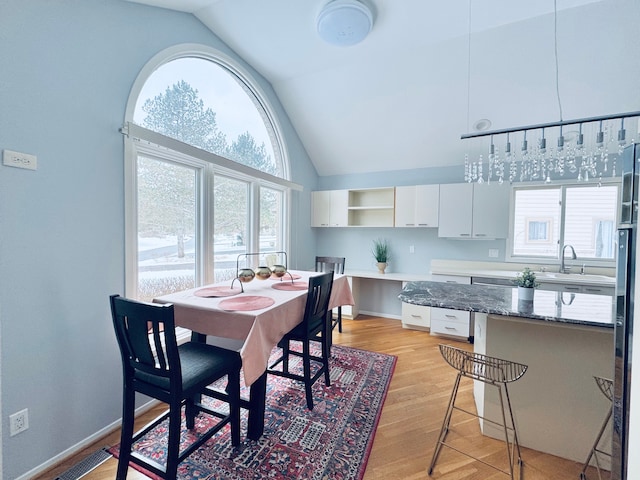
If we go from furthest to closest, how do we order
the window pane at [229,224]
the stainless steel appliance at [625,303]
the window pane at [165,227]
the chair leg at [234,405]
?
the window pane at [229,224]
the window pane at [165,227]
the chair leg at [234,405]
the stainless steel appliance at [625,303]

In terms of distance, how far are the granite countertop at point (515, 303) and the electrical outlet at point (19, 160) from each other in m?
2.36

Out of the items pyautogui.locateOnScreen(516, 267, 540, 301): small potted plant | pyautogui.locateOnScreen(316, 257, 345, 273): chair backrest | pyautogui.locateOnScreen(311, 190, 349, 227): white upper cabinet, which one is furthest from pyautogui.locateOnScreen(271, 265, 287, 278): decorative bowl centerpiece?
pyautogui.locateOnScreen(311, 190, 349, 227): white upper cabinet

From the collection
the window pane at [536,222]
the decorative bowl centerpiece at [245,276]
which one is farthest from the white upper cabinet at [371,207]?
the decorative bowl centerpiece at [245,276]

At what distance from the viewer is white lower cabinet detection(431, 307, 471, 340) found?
3.42 meters

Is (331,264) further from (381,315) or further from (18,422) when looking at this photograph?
(18,422)

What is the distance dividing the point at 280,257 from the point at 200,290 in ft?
6.43

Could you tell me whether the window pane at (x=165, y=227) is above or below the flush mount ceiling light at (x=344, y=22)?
below

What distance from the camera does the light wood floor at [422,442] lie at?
1533 mm

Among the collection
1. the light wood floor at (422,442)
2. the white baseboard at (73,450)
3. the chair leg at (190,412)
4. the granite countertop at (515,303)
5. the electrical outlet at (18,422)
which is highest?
the granite countertop at (515,303)

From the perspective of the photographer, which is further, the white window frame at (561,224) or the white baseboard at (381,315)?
the white baseboard at (381,315)

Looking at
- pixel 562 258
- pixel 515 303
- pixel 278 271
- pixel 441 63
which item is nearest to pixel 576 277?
pixel 562 258

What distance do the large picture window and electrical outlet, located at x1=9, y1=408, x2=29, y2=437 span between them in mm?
4889

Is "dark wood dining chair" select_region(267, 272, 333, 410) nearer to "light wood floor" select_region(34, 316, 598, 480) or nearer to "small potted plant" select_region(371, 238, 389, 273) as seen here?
"light wood floor" select_region(34, 316, 598, 480)

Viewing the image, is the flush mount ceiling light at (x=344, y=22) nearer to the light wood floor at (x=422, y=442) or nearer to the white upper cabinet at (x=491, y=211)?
the white upper cabinet at (x=491, y=211)
